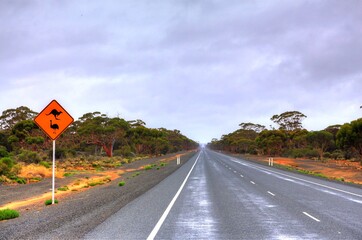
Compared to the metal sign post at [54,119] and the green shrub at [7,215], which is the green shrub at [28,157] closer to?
the metal sign post at [54,119]

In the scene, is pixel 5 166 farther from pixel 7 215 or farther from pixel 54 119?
pixel 7 215

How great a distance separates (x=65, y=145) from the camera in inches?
2822

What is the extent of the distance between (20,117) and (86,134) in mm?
16795

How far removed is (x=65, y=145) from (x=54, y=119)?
61.6 metres

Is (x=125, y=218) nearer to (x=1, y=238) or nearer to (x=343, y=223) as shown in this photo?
(x=1, y=238)

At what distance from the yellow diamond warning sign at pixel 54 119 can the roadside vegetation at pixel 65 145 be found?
54.8 ft

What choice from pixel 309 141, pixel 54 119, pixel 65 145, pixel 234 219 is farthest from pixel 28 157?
pixel 309 141

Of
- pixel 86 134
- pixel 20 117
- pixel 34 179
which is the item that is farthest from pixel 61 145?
pixel 34 179

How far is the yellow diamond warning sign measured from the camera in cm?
1284

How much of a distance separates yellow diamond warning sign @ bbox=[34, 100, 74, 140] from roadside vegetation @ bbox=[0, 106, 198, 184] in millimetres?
16705

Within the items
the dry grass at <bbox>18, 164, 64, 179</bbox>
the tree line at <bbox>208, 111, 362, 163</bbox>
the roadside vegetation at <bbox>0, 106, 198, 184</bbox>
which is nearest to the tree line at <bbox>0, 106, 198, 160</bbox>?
the roadside vegetation at <bbox>0, 106, 198, 184</bbox>

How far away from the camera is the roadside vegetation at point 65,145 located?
34.5 metres

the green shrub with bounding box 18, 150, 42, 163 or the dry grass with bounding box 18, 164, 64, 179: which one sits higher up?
the green shrub with bounding box 18, 150, 42, 163

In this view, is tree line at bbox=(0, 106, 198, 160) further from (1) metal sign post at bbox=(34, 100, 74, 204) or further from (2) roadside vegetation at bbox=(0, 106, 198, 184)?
(1) metal sign post at bbox=(34, 100, 74, 204)
